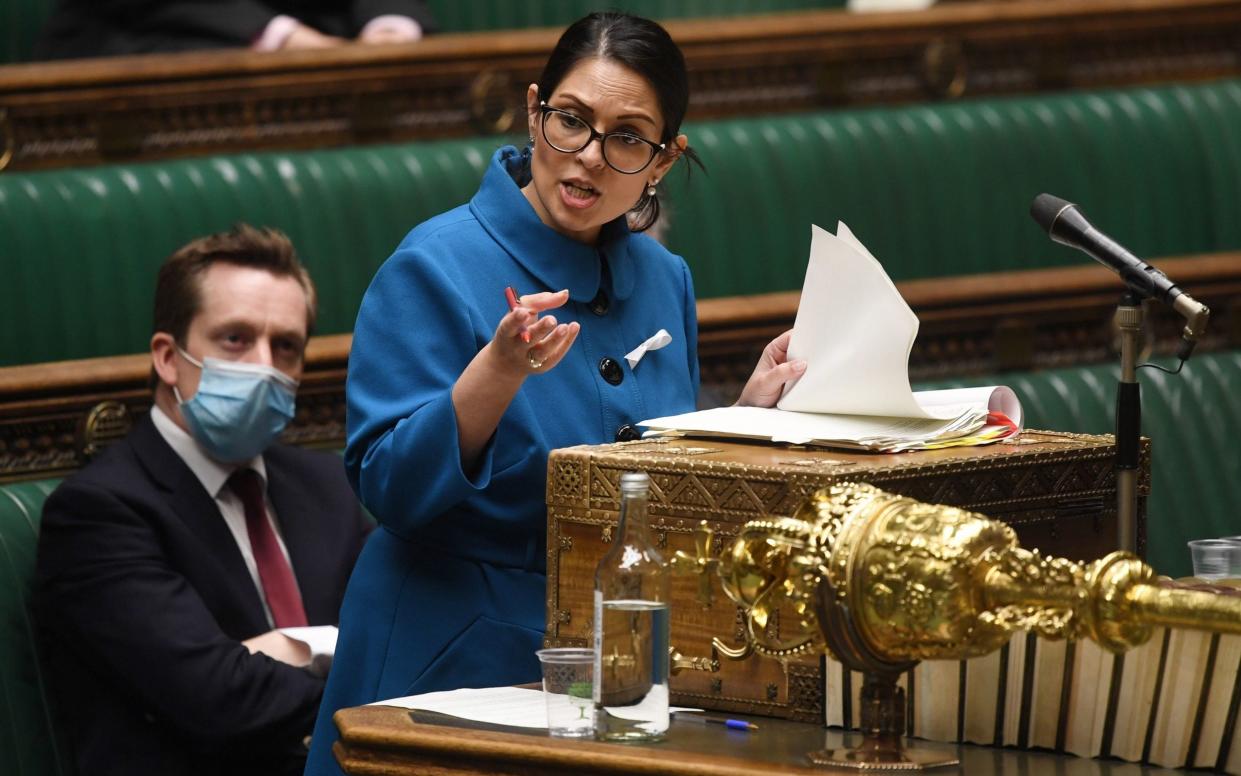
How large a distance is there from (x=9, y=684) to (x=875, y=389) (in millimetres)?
1446

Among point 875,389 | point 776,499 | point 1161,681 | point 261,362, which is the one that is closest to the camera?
point 1161,681

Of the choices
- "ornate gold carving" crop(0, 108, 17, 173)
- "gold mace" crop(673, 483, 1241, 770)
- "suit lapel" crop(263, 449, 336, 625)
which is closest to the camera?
"gold mace" crop(673, 483, 1241, 770)

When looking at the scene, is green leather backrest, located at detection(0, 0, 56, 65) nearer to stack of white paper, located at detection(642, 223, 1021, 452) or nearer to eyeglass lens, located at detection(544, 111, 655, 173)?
eyeglass lens, located at detection(544, 111, 655, 173)

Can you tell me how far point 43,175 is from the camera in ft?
11.3

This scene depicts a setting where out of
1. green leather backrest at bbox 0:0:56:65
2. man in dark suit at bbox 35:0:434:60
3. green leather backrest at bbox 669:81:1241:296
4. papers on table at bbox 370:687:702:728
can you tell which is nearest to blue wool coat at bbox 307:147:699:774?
papers on table at bbox 370:687:702:728

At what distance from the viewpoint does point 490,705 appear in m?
1.73

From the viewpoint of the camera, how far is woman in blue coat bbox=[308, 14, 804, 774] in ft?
6.05

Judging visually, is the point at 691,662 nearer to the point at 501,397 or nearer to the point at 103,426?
the point at 501,397

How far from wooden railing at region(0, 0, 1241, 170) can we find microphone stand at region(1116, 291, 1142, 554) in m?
2.09

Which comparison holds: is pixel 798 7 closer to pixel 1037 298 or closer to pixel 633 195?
pixel 1037 298

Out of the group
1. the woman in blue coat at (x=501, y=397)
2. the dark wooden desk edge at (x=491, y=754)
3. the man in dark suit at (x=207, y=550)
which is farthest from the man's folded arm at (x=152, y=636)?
the dark wooden desk edge at (x=491, y=754)

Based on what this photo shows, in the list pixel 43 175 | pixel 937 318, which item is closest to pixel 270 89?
pixel 43 175

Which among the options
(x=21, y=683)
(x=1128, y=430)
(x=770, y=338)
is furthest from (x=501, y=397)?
(x=770, y=338)

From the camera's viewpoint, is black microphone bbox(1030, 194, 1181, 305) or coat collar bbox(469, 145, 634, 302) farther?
coat collar bbox(469, 145, 634, 302)
